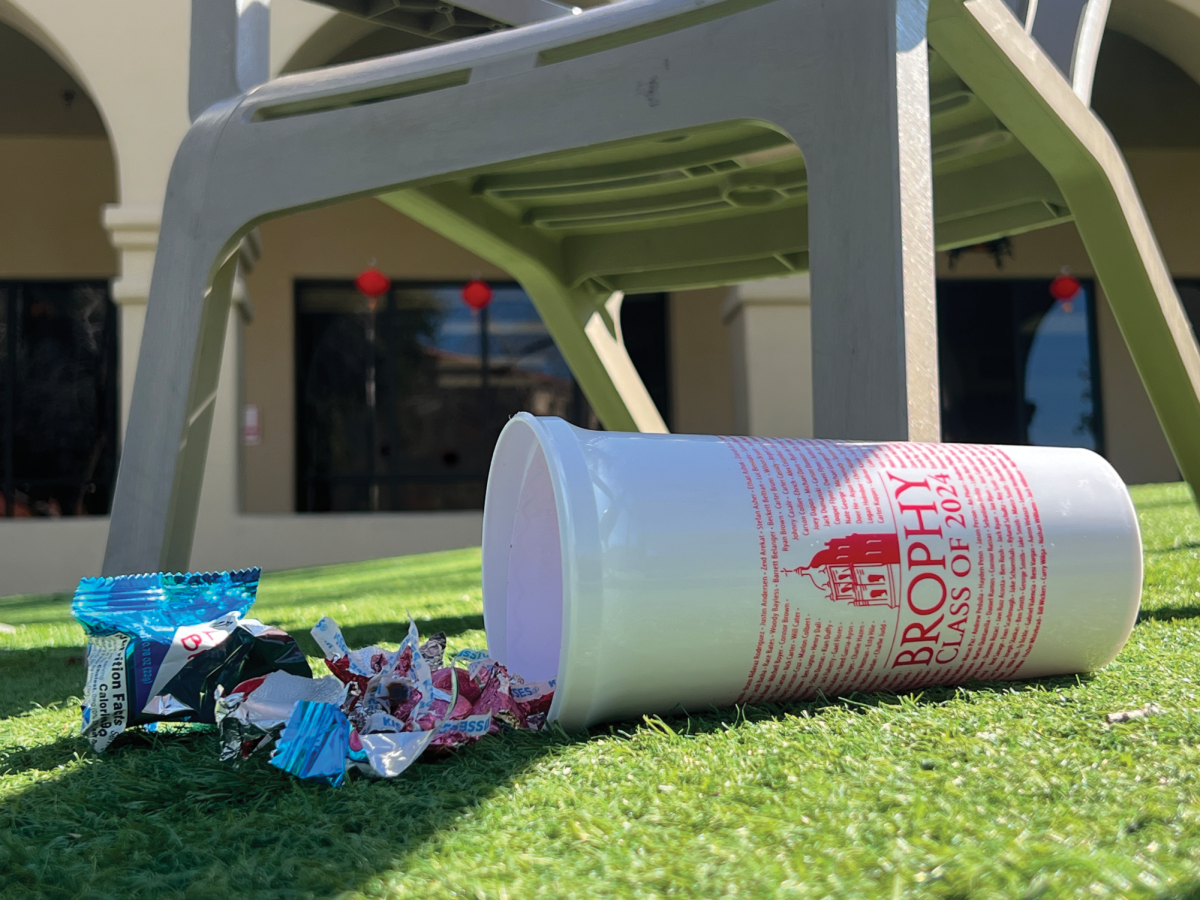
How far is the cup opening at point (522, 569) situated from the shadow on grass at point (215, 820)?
0.34m

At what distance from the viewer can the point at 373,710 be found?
1106 millimetres

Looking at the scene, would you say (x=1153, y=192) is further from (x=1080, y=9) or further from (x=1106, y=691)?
(x=1106, y=691)

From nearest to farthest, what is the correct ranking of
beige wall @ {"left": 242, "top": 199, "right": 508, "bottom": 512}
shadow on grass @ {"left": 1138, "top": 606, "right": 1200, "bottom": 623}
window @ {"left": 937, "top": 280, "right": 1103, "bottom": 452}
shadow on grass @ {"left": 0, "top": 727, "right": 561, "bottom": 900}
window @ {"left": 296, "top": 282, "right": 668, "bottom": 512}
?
1. shadow on grass @ {"left": 0, "top": 727, "right": 561, "bottom": 900}
2. shadow on grass @ {"left": 1138, "top": 606, "right": 1200, "bottom": 623}
3. beige wall @ {"left": 242, "top": 199, "right": 508, "bottom": 512}
4. window @ {"left": 296, "top": 282, "right": 668, "bottom": 512}
5. window @ {"left": 937, "top": 280, "right": 1103, "bottom": 452}

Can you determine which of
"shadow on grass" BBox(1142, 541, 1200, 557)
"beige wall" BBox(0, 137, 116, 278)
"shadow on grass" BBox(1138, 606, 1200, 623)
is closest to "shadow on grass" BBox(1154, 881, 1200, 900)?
"shadow on grass" BBox(1138, 606, 1200, 623)

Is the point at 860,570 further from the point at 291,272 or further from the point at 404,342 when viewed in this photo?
the point at 291,272

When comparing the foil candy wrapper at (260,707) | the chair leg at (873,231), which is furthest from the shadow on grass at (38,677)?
the chair leg at (873,231)

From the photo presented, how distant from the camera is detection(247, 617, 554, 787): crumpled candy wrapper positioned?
0.96 m

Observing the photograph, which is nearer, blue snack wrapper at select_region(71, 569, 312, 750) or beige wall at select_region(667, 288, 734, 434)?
blue snack wrapper at select_region(71, 569, 312, 750)

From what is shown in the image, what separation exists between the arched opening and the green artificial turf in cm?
765

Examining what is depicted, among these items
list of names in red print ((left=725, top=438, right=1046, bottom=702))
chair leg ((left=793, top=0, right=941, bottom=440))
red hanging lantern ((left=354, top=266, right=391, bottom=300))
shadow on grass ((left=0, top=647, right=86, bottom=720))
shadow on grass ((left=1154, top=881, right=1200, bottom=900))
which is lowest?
shadow on grass ((left=0, top=647, right=86, bottom=720))

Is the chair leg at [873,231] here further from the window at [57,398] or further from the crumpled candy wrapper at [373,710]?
the window at [57,398]

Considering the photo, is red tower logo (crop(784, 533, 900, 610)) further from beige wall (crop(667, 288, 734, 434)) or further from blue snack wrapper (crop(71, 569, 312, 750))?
beige wall (crop(667, 288, 734, 434))

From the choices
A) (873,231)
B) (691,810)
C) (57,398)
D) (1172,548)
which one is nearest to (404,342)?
(57,398)

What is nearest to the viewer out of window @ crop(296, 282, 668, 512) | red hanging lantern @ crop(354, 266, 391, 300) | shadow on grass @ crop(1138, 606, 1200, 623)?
shadow on grass @ crop(1138, 606, 1200, 623)
